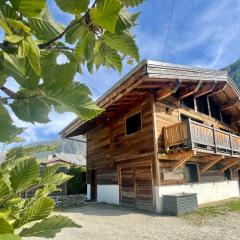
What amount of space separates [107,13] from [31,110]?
10.0 inches

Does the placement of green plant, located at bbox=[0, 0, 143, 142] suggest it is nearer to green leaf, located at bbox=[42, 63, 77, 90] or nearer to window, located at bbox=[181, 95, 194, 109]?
green leaf, located at bbox=[42, 63, 77, 90]

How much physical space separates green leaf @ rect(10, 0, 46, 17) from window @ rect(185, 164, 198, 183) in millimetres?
14206

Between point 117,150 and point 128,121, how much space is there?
5.97 ft

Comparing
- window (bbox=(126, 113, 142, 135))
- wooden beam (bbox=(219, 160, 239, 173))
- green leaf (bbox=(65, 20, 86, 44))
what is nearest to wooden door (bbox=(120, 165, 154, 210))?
window (bbox=(126, 113, 142, 135))

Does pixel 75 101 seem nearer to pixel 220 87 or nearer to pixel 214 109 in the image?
pixel 220 87

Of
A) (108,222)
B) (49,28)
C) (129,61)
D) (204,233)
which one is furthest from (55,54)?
(108,222)

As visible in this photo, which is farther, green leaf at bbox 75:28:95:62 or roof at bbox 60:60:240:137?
roof at bbox 60:60:240:137

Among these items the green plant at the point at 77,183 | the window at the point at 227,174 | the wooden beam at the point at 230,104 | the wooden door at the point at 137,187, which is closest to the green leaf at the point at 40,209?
the wooden door at the point at 137,187

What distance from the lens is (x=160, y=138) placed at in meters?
12.3

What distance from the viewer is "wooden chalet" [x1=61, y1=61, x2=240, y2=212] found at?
460 inches

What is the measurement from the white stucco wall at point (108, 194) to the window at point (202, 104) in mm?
6888

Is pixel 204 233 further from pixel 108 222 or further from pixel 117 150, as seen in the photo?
pixel 117 150

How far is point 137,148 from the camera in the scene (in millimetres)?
13172

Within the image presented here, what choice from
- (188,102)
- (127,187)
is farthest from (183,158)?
(188,102)
